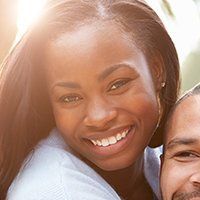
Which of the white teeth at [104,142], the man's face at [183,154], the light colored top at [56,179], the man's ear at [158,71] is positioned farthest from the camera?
the man's ear at [158,71]

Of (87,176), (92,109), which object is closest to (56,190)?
(87,176)

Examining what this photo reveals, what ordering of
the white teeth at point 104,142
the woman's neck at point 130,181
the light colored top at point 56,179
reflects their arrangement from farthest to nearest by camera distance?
the woman's neck at point 130,181 → the white teeth at point 104,142 → the light colored top at point 56,179

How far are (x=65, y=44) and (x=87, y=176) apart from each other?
22.2 inches

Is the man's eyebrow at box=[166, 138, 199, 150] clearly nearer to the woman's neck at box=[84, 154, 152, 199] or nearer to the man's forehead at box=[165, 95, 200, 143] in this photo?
the man's forehead at box=[165, 95, 200, 143]

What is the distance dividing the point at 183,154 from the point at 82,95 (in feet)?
1.62

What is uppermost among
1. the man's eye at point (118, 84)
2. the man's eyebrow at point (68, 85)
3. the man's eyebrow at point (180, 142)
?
the man's eyebrow at point (68, 85)

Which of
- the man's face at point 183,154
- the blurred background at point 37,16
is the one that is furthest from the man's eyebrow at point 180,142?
the blurred background at point 37,16

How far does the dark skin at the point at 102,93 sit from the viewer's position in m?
2.57

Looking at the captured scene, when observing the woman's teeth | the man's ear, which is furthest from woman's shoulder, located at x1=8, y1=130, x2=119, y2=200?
the man's ear

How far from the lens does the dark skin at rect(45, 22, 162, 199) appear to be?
257 centimetres

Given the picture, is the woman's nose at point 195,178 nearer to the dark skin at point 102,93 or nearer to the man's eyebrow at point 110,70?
the dark skin at point 102,93

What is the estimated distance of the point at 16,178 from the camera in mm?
2621

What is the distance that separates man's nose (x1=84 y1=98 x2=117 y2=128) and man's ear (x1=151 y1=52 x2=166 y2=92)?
1.14ft

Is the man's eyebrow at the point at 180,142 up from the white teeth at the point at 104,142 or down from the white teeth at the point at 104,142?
down
